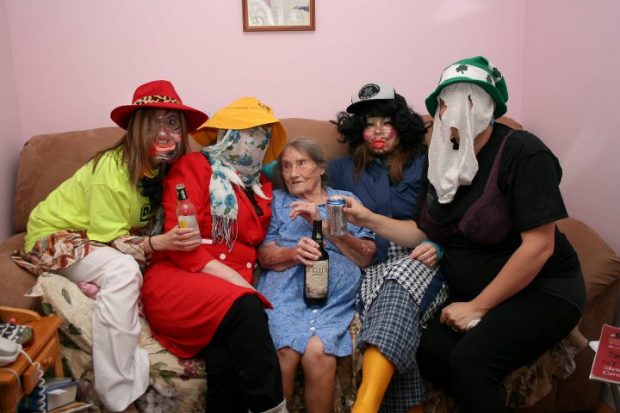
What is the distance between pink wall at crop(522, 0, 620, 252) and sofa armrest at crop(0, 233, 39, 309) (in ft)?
7.07

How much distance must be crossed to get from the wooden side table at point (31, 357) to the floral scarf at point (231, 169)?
61cm

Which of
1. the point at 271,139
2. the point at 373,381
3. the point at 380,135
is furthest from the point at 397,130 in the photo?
the point at 373,381

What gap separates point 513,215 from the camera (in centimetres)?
156

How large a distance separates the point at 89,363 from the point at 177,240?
46cm

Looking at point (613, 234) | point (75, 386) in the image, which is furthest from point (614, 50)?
point (75, 386)

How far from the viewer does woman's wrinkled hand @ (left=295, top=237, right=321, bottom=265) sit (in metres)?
1.77

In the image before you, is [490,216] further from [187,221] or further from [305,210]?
[187,221]

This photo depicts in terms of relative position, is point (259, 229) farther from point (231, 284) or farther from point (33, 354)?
point (33, 354)

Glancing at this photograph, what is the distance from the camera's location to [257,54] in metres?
2.53

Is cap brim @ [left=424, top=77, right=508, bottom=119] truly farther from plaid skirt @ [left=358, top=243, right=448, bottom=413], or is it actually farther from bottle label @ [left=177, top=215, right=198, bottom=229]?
bottle label @ [left=177, top=215, right=198, bottom=229]

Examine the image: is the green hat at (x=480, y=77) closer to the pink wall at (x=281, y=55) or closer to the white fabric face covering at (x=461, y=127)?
the white fabric face covering at (x=461, y=127)

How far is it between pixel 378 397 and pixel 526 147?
88cm

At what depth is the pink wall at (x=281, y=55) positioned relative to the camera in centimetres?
239

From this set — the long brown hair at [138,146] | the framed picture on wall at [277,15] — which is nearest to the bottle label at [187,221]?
the long brown hair at [138,146]
